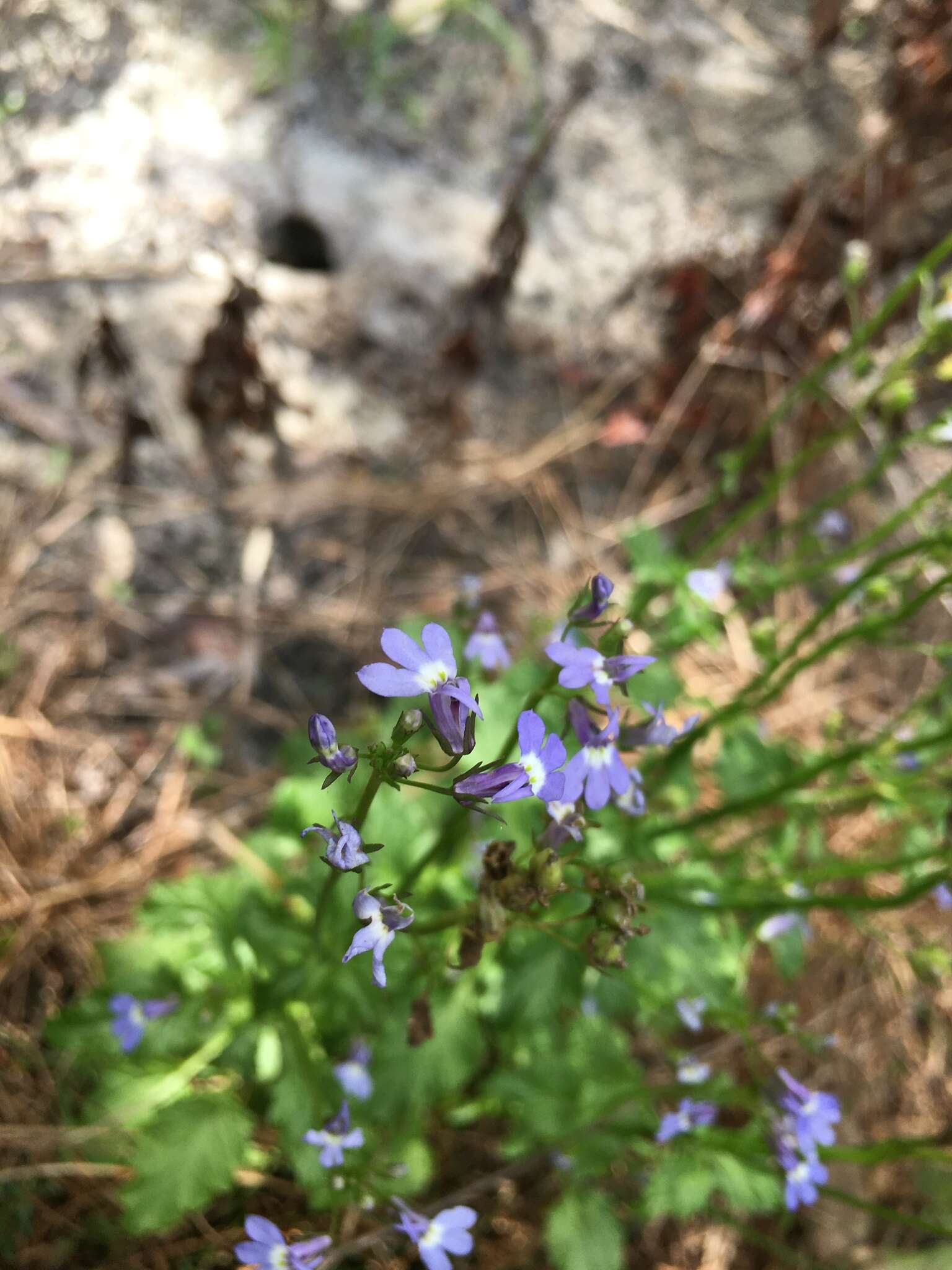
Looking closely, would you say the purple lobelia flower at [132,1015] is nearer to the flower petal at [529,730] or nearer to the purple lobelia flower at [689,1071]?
the purple lobelia flower at [689,1071]

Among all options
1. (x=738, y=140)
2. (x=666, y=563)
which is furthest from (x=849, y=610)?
(x=738, y=140)

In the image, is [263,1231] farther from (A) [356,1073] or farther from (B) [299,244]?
(B) [299,244]

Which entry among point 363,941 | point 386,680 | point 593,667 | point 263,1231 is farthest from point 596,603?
point 263,1231

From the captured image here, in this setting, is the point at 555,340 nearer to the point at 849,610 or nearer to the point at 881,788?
the point at 849,610

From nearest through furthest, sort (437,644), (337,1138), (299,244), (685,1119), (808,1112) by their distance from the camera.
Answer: (437,644) < (337,1138) < (808,1112) < (685,1119) < (299,244)

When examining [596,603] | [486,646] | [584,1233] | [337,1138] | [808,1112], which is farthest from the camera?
[584,1233]

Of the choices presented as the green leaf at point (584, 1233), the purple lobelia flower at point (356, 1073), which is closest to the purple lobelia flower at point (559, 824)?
the purple lobelia flower at point (356, 1073)
